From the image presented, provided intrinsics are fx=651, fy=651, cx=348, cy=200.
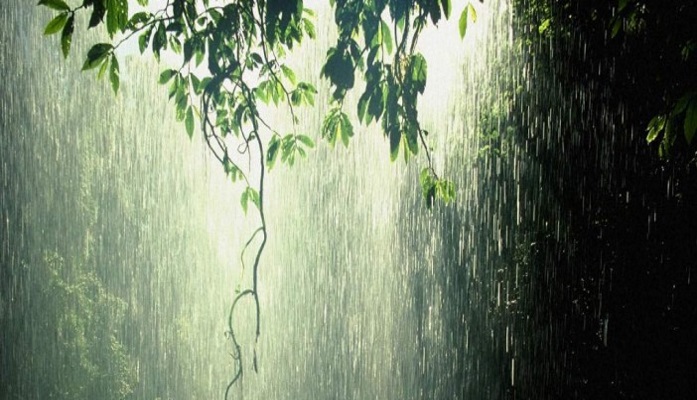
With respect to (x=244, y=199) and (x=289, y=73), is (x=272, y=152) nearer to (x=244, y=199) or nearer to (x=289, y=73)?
(x=244, y=199)

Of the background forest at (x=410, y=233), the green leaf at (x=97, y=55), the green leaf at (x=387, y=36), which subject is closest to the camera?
the green leaf at (x=97, y=55)

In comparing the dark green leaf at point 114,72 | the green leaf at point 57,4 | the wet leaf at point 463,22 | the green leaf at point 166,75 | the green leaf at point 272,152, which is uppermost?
the wet leaf at point 463,22

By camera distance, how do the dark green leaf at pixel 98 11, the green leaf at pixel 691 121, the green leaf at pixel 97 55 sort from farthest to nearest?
the green leaf at pixel 97 55 → the dark green leaf at pixel 98 11 → the green leaf at pixel 691 121

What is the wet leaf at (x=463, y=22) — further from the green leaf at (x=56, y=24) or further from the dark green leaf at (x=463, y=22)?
the green leaf at (x=56, y=24)

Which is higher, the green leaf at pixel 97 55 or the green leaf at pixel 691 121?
the green leaf at pixel 97 55

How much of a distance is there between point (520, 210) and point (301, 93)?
458cm

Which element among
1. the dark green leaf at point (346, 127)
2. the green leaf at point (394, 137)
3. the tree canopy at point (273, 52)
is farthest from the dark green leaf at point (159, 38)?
the green leaf at point (394, 137)

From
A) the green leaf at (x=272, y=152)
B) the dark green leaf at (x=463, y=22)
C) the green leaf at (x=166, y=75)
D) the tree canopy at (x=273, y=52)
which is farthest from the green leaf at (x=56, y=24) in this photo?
the dark green leaf at (x=463, y=22)

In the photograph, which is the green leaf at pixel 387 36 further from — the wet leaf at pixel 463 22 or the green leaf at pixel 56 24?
the green leaf at pixel 56 24

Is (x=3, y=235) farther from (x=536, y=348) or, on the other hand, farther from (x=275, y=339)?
(x=536, y=348)

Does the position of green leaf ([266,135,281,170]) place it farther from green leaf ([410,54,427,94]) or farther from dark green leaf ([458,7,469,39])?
dark green leaf ([458,7,469,39])

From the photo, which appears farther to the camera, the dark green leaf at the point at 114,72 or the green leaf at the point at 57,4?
the dark green leaf at the point at 114,72

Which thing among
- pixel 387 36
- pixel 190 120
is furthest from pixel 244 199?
pixel 387 36

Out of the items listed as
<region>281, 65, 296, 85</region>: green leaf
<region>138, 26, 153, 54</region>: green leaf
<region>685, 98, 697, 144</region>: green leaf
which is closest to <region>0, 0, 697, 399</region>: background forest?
<region>685, 98, 697, 144</region>: green leaf
